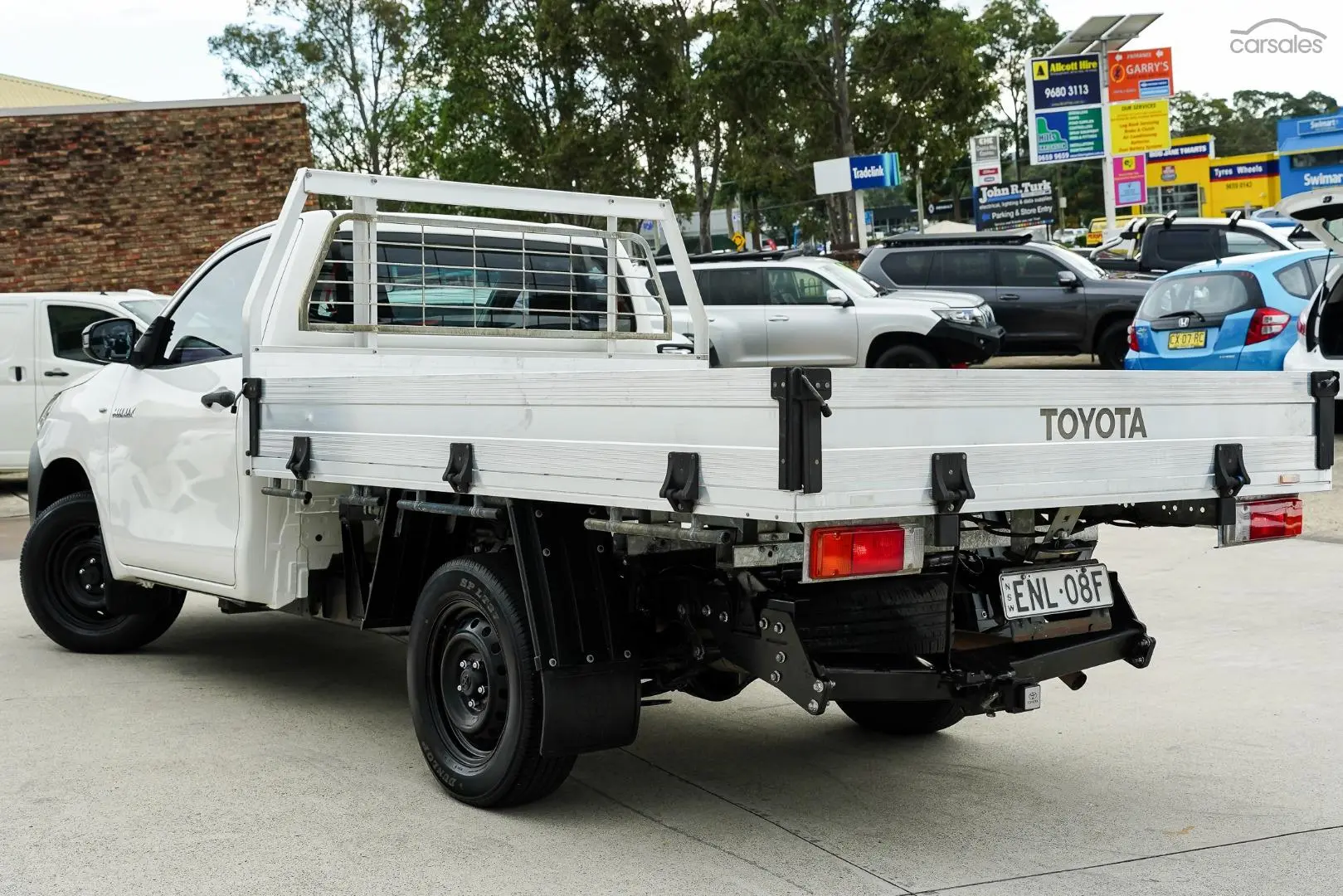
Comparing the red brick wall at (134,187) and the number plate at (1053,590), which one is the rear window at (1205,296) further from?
the red brick wall at (134,187)

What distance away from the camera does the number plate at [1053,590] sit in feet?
14.1

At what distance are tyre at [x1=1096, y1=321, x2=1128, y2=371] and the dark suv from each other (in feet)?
0.03

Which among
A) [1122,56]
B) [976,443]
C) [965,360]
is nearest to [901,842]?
[976,443]

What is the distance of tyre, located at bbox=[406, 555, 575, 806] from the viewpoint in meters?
4.30

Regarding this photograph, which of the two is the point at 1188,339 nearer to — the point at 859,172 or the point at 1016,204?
the point at 859,172

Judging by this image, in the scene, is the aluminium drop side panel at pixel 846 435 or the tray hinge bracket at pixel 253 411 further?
the tray hinge bracket at pixel 253 411

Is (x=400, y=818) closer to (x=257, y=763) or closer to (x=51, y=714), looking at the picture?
(x=257, y=763)

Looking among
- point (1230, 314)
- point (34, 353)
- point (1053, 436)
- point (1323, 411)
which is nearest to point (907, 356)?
point (1230, 314)

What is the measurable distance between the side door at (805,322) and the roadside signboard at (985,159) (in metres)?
22.2

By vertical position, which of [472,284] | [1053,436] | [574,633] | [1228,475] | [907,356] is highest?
[907,356]

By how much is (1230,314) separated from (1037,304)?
20.1 feet

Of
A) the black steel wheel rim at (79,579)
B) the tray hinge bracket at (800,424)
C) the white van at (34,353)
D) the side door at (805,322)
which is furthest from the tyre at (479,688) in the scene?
the side door at (805,322)

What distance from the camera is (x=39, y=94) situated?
143ft

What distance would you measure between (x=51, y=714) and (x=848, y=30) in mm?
29090
